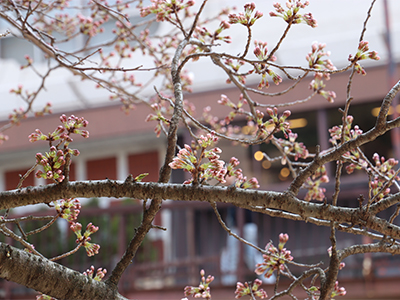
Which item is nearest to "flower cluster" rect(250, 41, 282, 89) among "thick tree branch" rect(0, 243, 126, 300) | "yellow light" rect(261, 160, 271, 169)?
"thick tree branch" rect(0, 243, 126, 300)

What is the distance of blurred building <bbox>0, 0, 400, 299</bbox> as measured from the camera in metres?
5.56

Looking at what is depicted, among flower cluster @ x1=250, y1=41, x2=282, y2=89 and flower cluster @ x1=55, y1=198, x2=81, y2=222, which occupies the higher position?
Answer: flower cluster @ x1=250, y1=41, x2=282, y2=89

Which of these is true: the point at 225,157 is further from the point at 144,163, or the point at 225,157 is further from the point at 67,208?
the point at 67,208

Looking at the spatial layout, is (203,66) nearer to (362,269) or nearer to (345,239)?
(345,239)

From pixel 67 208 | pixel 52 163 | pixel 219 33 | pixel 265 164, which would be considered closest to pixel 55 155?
pixel 52 163

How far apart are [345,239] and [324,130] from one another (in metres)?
2.08

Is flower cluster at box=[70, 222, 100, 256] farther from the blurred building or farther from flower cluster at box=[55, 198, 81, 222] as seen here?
the blurred building

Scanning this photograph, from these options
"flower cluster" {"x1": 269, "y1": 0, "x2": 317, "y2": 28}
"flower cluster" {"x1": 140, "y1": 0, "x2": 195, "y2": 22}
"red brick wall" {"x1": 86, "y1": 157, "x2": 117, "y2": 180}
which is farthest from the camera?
"red brick wall" {"x1": 86, "y1": 157, "x2": 117, "y2": 180}

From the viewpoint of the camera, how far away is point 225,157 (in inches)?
371

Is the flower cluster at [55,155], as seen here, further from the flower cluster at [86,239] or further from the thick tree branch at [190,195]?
the flower cluster at [86,239]

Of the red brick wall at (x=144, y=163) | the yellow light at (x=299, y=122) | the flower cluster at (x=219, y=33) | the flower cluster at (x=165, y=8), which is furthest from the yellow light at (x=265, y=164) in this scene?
the flower cluster at (x=165, y=8)

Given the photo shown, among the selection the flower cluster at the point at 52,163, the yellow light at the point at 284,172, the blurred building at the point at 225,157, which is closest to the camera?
the flower cluster at the point at 52,163

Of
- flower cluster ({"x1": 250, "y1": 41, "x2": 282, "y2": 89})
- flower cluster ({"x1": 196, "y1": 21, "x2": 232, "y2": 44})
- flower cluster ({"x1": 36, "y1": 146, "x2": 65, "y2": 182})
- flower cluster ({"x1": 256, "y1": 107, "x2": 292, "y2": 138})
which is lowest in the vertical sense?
flower cluster ({"x1": 36, "y1": 146, "x2": 65, "y2": 182})

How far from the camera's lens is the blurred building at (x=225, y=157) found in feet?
18.2
